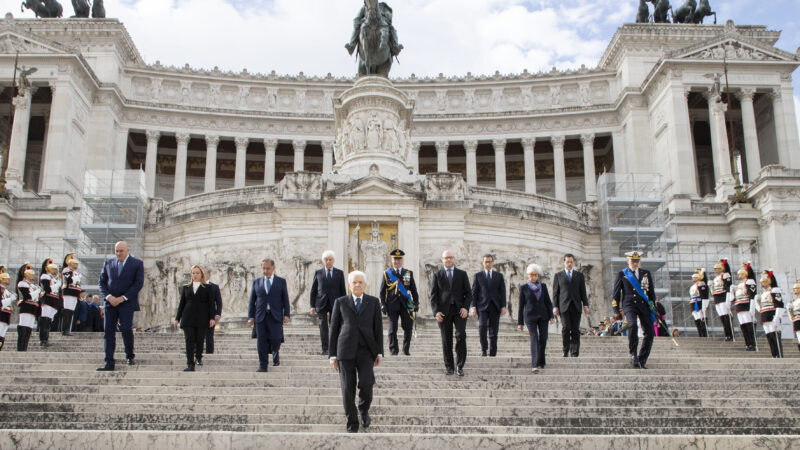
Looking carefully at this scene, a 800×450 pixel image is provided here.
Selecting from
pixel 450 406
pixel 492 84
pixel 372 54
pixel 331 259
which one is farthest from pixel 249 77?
pixel 450 406

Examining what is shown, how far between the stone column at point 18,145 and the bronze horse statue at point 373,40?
23545mm

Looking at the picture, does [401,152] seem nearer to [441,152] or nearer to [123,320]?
[123,320]

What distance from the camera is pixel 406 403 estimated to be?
10141 millimetres

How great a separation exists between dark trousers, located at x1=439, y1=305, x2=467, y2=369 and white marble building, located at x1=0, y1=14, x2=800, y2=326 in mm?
11047

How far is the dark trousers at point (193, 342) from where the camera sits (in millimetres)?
11898

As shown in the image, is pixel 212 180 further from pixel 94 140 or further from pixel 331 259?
pixel 331 259

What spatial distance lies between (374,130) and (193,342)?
17362mm

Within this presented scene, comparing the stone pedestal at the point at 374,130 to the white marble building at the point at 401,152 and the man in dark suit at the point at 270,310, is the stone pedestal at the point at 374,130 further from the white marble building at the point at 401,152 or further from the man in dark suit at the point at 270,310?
the man in dark suit at the point at 270,310

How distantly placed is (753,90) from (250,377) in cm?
4891

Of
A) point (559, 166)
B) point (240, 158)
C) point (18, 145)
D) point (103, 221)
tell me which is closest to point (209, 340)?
point (103, 221)

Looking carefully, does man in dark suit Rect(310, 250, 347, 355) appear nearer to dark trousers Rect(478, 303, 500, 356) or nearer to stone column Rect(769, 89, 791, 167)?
dark trousers Rect(478, 303, 500, 356)

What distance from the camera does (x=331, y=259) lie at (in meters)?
13.3

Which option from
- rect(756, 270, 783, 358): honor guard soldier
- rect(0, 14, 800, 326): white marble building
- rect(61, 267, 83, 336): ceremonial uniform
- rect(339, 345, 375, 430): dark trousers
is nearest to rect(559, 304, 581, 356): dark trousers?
rect(756, 270, 783, 358): honor guard soldier

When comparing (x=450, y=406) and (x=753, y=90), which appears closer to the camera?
(x=450, y=406)
